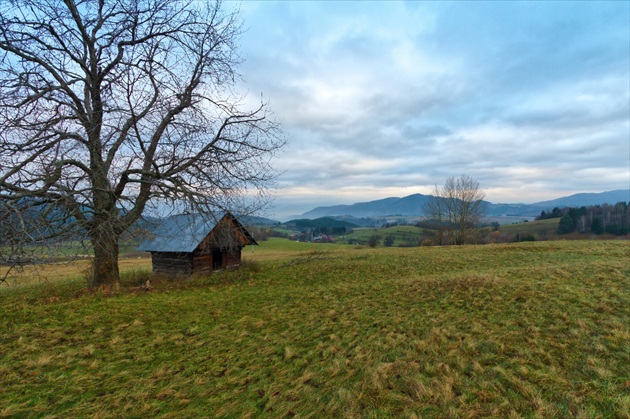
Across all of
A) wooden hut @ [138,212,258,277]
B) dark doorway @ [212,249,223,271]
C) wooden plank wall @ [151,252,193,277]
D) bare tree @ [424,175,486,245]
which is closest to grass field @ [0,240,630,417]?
wooden hut @ [138,212,258,277]

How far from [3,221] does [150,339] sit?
405cm

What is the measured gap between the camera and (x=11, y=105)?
831cm

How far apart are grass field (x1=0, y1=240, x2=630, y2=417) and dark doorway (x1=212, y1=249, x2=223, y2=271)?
7.34 m

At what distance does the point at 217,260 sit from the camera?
19078mm

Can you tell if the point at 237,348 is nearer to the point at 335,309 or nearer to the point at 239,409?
the point at 239,409

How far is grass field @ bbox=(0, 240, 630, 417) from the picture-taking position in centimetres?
422

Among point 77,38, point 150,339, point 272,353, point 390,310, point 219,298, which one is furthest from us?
point 219,298

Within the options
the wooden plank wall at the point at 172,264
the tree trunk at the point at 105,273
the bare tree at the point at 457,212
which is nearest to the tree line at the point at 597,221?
the bare tree at the point at 457,212

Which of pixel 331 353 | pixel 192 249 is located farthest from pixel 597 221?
pixel 331 353

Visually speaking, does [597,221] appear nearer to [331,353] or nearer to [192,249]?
[192,249]

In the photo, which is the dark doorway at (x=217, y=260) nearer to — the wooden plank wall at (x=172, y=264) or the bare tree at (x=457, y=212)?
the wooden plank wall at (x=172, y=264)

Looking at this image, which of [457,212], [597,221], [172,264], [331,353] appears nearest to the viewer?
[331,353]

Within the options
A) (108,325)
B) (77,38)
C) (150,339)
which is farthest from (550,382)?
(77,38)

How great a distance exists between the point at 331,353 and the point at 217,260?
14646 mm
